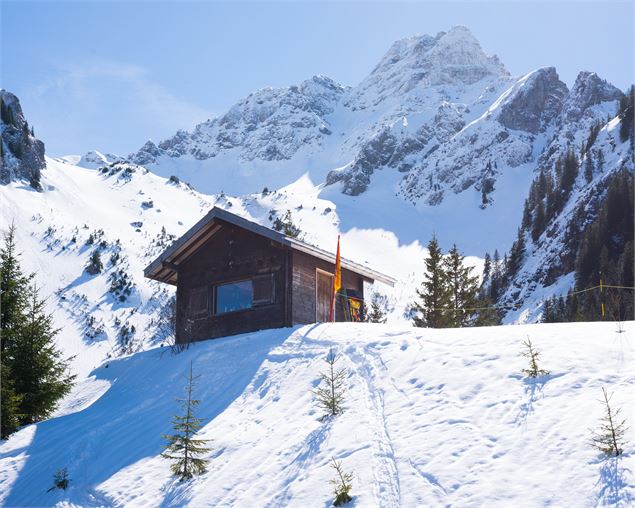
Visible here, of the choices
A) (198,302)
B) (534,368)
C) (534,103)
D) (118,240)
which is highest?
(534,103)

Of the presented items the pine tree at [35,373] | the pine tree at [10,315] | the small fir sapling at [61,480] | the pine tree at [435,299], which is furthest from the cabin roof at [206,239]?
the small fir sapling at [61,480]

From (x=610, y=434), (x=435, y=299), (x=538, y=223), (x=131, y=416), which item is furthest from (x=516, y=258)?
(x=610, y=434)

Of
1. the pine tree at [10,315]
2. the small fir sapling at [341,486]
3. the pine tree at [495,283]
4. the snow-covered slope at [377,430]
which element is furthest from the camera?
the pine tree at [495,283]

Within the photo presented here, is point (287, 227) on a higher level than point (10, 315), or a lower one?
higher

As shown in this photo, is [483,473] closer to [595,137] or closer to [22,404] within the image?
[22,404]

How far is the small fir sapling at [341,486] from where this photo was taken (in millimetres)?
10664

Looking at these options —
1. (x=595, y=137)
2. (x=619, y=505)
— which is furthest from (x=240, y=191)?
(x=619, y=505)

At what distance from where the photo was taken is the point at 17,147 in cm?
10606

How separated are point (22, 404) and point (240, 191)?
165 m

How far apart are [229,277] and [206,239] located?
1877 mm

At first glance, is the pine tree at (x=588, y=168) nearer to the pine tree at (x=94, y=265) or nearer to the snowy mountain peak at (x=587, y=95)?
the pine tree at (x=94, y=265)

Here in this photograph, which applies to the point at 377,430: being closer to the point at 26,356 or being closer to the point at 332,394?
the point at 332,394

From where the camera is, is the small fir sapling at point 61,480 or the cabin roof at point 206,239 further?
the cabin roof at point 206,239

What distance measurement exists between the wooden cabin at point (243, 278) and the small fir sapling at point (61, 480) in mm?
9038
